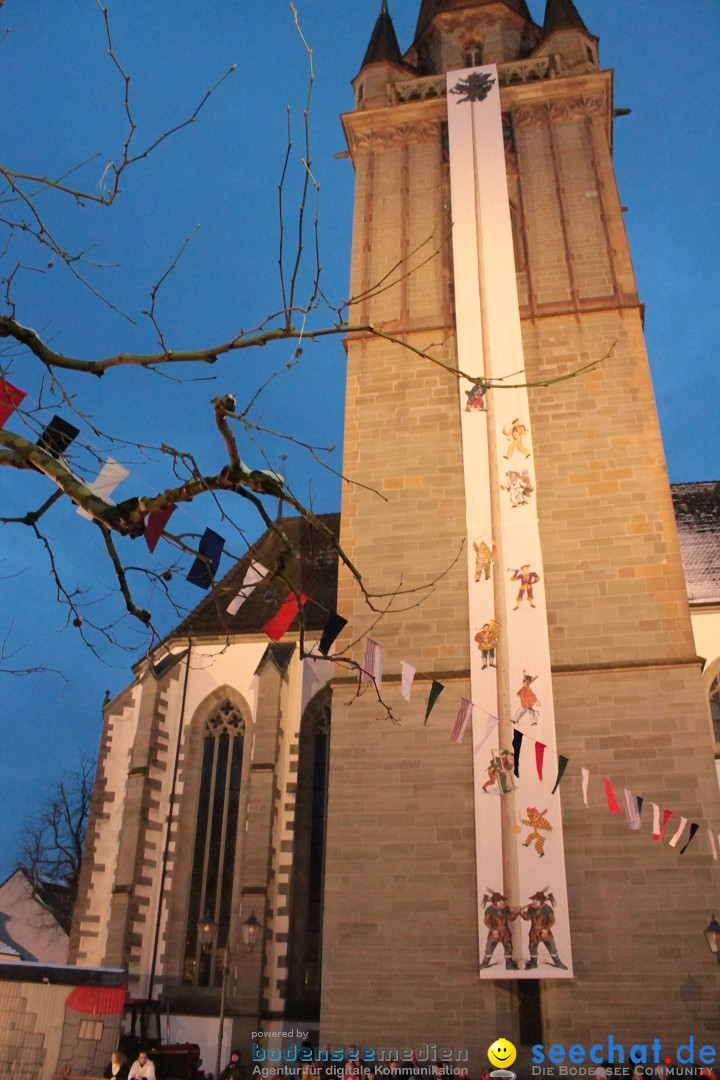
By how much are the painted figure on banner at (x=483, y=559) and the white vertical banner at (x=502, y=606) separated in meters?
0.01

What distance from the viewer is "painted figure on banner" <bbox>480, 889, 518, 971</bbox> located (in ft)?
34.0

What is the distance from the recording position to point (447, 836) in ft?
36.9

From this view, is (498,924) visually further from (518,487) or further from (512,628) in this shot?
(518,487)

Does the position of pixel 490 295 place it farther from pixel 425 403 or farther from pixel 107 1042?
pixel 107 1042

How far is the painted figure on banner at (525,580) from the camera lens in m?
12.3

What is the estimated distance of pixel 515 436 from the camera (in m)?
13.4

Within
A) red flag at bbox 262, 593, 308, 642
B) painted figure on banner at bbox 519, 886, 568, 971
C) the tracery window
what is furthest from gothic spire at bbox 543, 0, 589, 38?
painted figure on banner at bbox 519, 886, 568, 971

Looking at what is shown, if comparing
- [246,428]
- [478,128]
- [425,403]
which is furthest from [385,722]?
[478,128]

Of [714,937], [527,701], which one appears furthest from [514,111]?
[714,937]

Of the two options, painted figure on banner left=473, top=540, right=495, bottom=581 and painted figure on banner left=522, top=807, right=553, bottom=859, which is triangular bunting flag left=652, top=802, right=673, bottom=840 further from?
painted figure on banner left=473, top=540, right=495, bottom=581

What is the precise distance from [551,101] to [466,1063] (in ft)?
49.4

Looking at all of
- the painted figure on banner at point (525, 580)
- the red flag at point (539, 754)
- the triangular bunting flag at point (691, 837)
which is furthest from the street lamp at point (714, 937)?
the painted figure on banner at point (525, 580)

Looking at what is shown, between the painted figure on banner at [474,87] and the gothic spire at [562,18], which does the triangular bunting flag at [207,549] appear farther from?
the gothic spire at [562,18]

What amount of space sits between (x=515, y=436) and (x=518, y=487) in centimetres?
82
